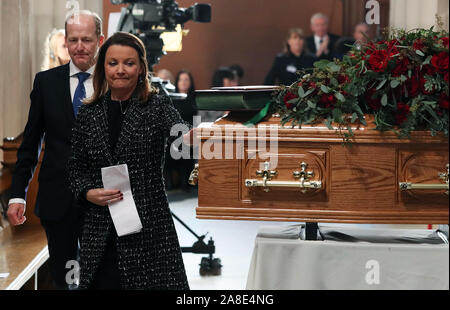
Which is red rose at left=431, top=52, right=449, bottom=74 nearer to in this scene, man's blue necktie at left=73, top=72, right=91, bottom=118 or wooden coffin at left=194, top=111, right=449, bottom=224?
wooden coffin at left=194, top=111, right=449, bottom=224

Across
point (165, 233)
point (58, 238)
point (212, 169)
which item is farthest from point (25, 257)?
point (212, 169)

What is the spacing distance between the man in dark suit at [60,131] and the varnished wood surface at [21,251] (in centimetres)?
57

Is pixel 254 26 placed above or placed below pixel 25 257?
above

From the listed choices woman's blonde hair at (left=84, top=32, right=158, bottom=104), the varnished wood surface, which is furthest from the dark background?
woman's blonde hair at (left=84, top=32, right=158, bottom=104)

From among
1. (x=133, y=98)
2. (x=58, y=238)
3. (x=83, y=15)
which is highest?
(x=83, y=15)

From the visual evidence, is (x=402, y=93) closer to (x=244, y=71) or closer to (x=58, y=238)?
(x=58, y=238)

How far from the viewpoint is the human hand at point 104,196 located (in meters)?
2.00

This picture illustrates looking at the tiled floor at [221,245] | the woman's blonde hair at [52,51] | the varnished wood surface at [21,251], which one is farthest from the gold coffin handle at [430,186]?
the woman's blonde hair at [52,51]

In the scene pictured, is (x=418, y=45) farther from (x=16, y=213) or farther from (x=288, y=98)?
(x=16, y=213)

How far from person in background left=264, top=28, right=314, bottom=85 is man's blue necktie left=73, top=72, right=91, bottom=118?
174 inches

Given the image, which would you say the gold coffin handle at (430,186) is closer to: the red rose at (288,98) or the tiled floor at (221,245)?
the red rose at (288,98)

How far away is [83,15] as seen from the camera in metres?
2.57
